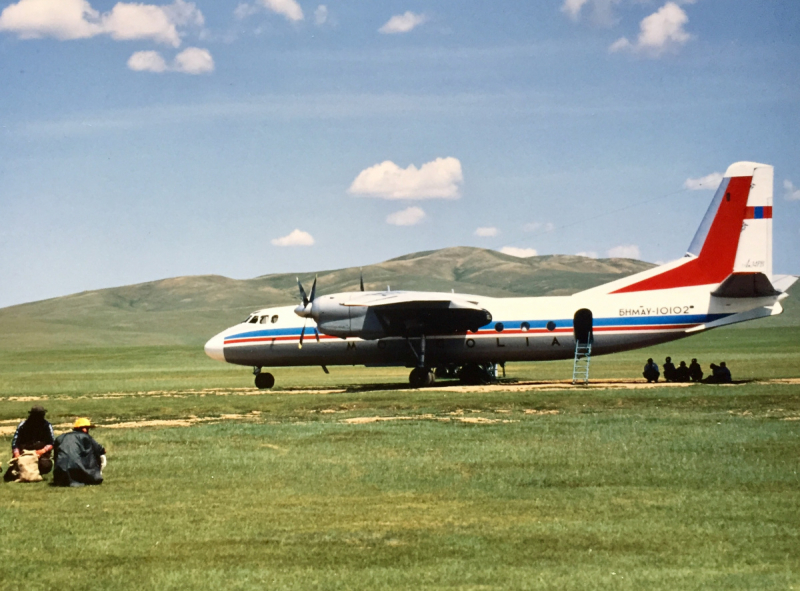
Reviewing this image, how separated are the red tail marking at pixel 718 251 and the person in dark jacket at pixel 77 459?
1057 inches

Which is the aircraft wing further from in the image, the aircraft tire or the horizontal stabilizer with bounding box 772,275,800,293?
the horizontal stabilizer with bounding box 772,275,800,293

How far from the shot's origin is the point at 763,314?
37469mm

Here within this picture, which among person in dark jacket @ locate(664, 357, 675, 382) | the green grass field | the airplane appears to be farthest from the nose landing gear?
person in dark jacket @ locate(664, 357, 675, 382)

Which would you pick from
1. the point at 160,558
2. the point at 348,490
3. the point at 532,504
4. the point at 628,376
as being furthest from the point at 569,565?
the point at 628,376

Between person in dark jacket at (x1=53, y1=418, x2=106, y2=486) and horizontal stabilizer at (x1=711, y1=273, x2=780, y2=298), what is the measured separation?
1044 inches

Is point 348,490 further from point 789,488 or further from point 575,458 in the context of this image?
point 789,488

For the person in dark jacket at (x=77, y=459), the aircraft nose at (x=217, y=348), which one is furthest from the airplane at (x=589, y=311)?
the person in dark jacket at (x=77, y=459)

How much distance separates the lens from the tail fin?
123ft

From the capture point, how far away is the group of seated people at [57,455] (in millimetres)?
16547

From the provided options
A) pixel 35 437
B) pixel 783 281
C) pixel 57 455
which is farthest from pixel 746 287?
pixel 57 455

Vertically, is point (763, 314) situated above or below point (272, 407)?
above

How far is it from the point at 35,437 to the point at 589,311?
25271 mm

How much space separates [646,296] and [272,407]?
52.4 feet

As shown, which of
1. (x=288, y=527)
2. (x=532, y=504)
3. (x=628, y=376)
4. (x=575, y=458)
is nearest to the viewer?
(x=288, y=527)
